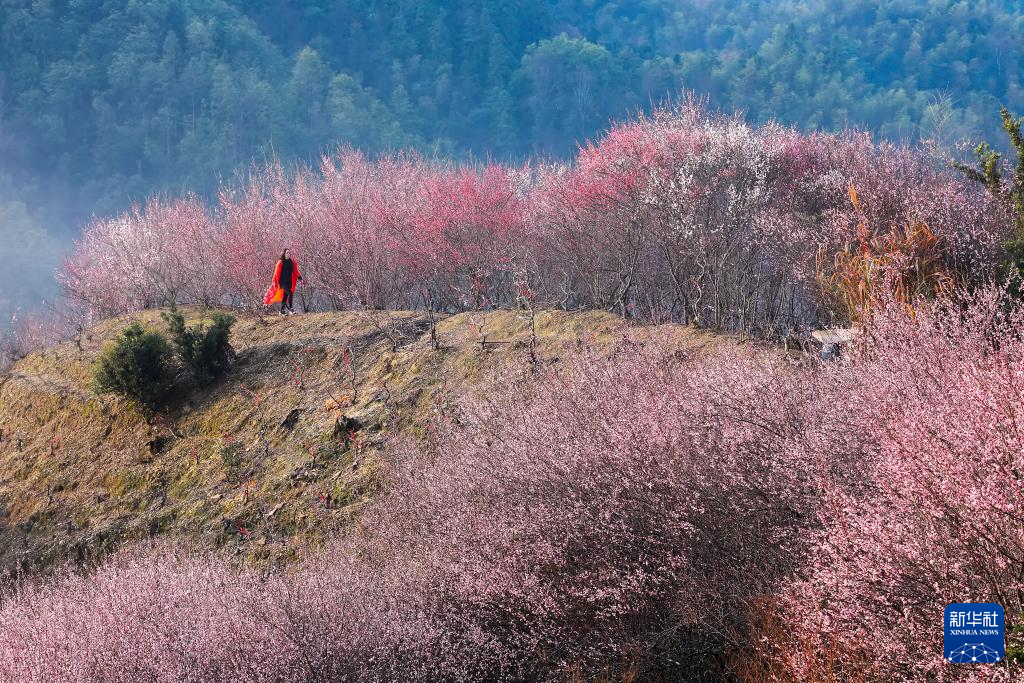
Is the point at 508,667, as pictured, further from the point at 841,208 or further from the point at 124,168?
the point at 124,168

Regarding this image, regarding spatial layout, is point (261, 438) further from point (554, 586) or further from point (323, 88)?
point (323, 88)

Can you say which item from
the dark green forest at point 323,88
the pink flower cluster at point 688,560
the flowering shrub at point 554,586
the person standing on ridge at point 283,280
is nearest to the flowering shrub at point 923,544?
the pink flower cluster at point 688,560

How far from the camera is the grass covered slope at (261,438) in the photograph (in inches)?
300

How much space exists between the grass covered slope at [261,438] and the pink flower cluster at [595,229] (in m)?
1.83

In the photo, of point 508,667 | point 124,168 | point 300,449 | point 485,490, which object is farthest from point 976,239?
point 124,168

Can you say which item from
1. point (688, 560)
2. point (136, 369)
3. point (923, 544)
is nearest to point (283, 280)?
point (136, 369)

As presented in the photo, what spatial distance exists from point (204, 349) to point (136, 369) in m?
0.89

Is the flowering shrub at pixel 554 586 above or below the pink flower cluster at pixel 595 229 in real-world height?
below

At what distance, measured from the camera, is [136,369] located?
10.1 m

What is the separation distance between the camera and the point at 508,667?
3816 mm

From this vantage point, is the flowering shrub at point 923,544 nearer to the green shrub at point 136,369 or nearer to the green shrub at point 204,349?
the green shrub at point 204,349

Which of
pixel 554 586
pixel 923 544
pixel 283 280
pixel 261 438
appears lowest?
pixel 554 586

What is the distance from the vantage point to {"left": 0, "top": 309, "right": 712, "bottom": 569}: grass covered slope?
25.0ft

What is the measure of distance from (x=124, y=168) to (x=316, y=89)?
47.5 ft
